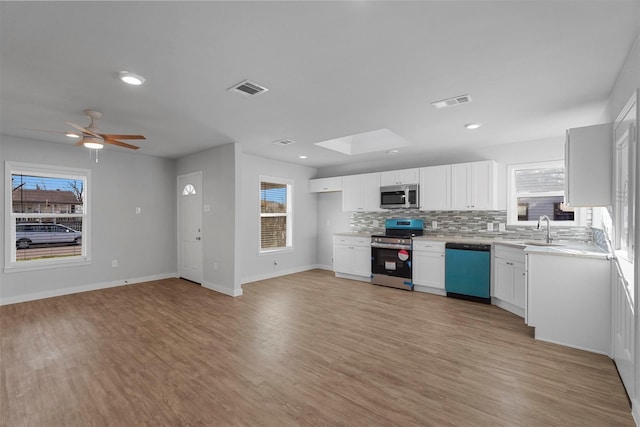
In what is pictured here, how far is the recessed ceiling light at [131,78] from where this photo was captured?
94.7 inches

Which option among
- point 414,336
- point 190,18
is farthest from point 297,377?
point 190,18

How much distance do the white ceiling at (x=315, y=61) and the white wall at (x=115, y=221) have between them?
121 cm

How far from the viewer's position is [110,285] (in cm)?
533

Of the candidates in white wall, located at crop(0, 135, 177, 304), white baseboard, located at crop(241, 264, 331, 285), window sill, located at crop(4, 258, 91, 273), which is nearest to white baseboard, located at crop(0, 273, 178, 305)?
white wall, located at crop(0, 135, 177, 304)

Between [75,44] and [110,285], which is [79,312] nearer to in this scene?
[110,285]

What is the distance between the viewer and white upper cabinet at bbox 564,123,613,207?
→ 107 inches

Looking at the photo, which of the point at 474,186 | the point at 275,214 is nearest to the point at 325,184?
the point at 275,214

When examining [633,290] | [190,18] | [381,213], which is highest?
[190,18]

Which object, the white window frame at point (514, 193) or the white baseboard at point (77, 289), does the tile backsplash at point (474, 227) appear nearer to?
the white window frame at point (514, 193)

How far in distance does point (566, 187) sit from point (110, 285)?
7.02 m

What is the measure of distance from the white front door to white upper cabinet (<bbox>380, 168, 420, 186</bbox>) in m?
3.64

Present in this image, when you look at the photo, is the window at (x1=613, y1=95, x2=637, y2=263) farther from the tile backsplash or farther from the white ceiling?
the tile backsplash

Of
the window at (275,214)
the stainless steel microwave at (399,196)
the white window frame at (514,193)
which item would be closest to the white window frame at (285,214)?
the window at (275,214)

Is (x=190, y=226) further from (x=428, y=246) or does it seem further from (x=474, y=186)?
(x=474, y=186)
